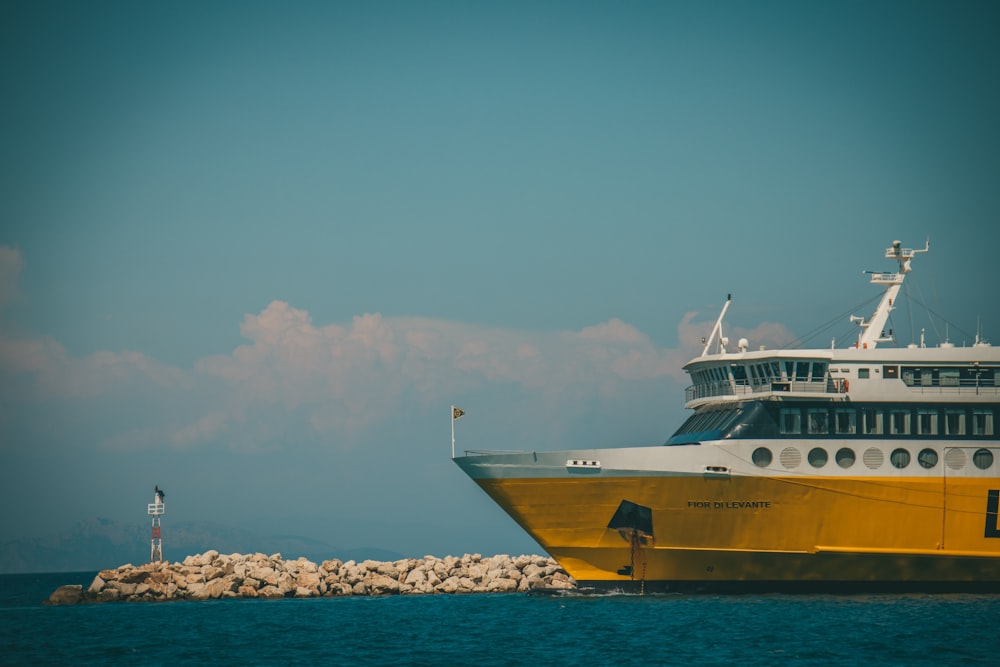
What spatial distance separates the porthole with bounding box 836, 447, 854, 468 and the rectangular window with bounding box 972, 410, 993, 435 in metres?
3.91

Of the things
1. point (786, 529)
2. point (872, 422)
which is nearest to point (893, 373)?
point (872, 422)

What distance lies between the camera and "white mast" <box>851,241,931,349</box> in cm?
4175

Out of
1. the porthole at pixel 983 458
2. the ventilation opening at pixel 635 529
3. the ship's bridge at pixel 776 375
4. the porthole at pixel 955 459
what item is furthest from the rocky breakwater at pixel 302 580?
the porthole at pixel 983 458

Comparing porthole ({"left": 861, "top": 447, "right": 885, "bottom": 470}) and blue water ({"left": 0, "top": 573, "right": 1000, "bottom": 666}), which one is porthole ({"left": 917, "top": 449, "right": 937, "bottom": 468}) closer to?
porthole ({"left": 861, "top": 447, "right": 885, "bottom": 470})

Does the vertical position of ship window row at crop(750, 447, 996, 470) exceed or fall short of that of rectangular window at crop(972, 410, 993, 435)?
it falls short

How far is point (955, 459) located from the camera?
3881 cm

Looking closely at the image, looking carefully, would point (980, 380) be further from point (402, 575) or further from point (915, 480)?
point (402, 575)

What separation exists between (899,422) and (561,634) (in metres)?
12.7

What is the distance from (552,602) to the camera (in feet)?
136

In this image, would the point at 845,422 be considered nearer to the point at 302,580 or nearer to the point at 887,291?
the point at 887,291

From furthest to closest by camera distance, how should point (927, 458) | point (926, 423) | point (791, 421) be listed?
point (926, 423), point (791, 421), point (927, 458)

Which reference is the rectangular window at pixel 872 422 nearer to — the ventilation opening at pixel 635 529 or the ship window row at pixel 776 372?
the ship window row at pixel 776 372

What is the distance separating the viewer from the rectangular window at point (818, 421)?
128 ft

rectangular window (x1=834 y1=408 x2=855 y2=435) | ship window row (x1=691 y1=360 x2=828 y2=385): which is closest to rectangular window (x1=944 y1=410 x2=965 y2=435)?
rectangular window (x1=834 y1=408 x2=855 y2=435)
